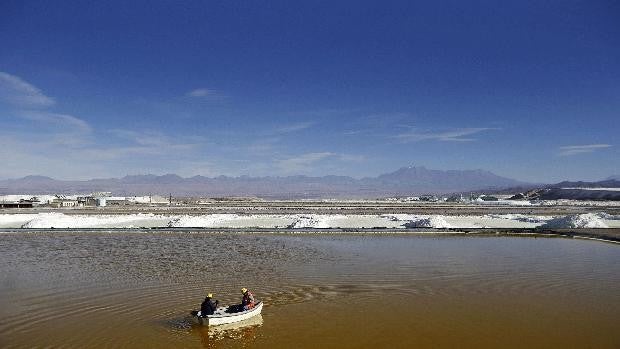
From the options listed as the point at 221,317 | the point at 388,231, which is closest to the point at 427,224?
the point at 388,231

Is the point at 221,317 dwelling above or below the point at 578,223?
below

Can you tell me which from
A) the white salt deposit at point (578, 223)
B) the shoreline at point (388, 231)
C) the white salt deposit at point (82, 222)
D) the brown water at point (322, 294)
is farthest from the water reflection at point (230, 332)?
the white salt deposit at point (578, 223)

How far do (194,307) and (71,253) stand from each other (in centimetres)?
1509

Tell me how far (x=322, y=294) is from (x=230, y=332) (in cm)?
455

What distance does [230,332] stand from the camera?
498 inches

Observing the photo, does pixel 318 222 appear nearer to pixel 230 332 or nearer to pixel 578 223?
pixel 578 223

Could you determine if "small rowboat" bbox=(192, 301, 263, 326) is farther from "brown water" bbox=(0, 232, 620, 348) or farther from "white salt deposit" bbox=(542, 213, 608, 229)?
"white salt deposit" bbox=(542, 213, 608, 229)

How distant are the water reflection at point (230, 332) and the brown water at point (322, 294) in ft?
0.14

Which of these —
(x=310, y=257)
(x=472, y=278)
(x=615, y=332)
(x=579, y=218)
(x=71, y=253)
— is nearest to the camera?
(x=615, y=332)

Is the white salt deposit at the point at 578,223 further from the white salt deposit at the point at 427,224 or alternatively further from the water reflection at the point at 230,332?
the water reflection at the point at 230,332

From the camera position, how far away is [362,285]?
17.9 m

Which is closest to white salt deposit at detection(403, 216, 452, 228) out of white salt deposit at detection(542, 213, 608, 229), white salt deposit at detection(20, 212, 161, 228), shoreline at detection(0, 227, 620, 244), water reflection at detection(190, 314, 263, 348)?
shoreline at detection(0, 227, 620, 244)

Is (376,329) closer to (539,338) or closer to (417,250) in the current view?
(539,338)

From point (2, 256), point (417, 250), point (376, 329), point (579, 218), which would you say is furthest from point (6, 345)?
point (579, 218)
